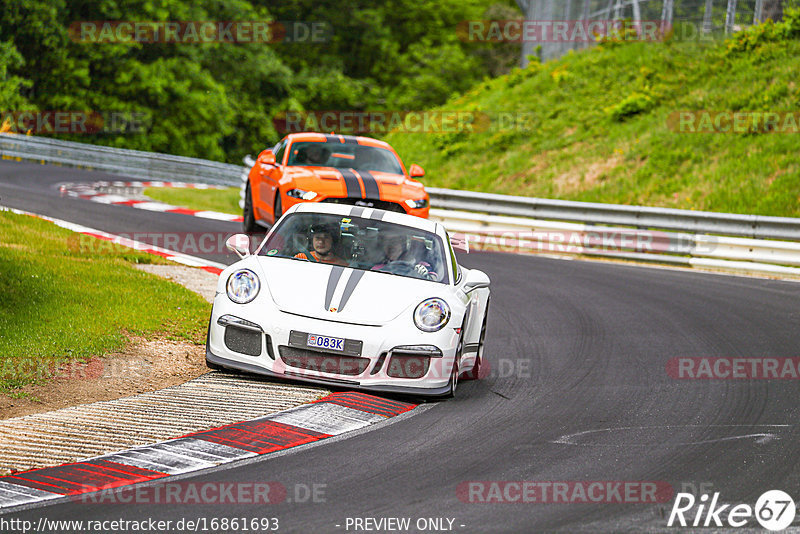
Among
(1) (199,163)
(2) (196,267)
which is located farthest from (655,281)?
(1) (199,163)

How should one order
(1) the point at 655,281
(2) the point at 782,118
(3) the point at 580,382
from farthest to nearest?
(2) the point at 782,118 < (1) the point at 655,281 < (3) the point at 580,382

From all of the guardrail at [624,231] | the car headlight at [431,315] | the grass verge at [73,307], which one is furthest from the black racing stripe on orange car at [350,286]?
the guardrail at [624,231]

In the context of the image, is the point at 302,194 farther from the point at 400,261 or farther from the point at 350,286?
the point at 350,286

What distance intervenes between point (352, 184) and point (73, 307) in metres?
5.15

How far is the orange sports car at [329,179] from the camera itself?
13.9 meters

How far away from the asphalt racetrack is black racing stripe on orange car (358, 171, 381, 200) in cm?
239

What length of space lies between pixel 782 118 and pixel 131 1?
23.7 m

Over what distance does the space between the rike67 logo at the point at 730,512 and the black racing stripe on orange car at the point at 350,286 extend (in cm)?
296

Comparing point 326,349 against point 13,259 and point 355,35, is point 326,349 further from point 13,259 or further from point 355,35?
point 355,35

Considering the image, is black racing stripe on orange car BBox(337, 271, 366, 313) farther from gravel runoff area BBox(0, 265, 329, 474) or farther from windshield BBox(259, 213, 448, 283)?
gravel runoff area BBox(0, 265, 329, 474)

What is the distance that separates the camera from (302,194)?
1389 cm

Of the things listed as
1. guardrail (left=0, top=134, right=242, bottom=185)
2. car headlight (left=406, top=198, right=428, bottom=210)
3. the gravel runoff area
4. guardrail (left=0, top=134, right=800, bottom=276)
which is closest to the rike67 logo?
the gravel runoff area

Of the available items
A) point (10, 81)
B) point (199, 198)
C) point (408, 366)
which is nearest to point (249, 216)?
point (199, 198)

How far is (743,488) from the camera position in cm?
571
